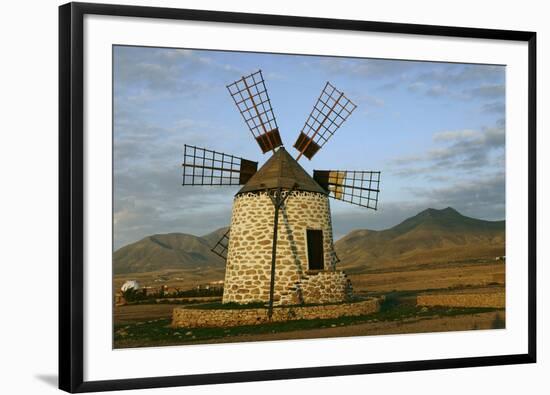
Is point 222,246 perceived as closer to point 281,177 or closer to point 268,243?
point 268,243

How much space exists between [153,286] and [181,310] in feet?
1.81

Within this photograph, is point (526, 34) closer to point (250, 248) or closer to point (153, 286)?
point (250, 248)

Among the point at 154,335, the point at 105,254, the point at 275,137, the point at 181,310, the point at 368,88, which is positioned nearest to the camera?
the point at 105,254

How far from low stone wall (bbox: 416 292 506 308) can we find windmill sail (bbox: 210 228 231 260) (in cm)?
310

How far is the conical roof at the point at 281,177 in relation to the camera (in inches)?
560

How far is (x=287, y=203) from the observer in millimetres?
14703

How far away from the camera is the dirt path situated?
475 inches

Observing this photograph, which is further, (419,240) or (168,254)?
(419,240)

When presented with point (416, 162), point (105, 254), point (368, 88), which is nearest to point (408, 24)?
point (368, 88)

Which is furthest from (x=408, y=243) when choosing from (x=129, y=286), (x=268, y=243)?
(x=129, y=286)

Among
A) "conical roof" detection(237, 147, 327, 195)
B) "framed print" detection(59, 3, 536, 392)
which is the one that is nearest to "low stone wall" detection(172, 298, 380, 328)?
"framed print" detection(59, 3, 536, 392)

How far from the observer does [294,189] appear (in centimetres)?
1473

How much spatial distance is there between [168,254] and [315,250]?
2.89 meters

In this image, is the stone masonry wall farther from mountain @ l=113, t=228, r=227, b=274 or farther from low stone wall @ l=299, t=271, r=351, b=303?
mountain @ l=113, t=228, r=227, b=274
